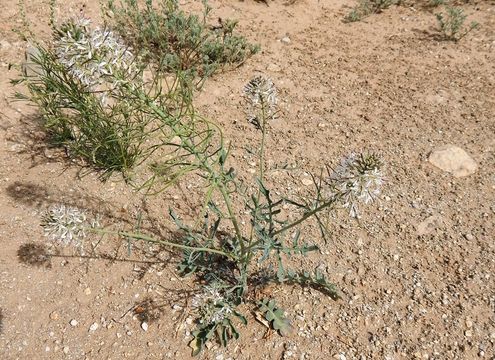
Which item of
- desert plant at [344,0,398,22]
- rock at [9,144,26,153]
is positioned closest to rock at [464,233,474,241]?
desert plant at [344,0,398,22]

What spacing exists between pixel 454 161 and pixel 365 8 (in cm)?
278

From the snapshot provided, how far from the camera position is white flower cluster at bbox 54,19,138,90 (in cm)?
184

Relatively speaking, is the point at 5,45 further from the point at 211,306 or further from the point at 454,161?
the point at 454,161

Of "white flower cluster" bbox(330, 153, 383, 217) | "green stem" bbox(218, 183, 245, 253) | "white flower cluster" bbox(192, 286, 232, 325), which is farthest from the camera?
"white flower cluster" bbox(192, 286, 232, 325)

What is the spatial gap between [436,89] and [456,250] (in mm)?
2019

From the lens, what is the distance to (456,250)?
3.06m

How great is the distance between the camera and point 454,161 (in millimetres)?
3682

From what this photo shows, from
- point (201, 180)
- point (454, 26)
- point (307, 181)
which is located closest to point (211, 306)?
point (201, 180)

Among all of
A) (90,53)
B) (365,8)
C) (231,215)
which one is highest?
(90,53)

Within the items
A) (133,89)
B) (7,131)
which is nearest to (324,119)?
(133,89)

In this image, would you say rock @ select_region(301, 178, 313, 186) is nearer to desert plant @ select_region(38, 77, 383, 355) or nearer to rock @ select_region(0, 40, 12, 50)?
desert plant @ select_region(38, 77, 383, 355)

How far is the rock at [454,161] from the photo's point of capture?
3643 millimetres

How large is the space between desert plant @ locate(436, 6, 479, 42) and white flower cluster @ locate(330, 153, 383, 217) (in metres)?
4.10

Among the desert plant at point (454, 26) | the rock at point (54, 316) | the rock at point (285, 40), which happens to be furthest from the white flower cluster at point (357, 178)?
the desert plant at point (454, 26)
